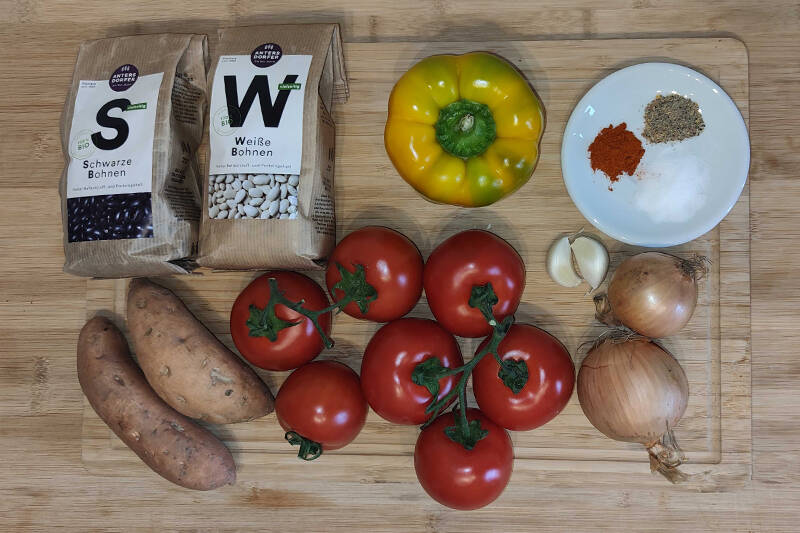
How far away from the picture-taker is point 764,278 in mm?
1273

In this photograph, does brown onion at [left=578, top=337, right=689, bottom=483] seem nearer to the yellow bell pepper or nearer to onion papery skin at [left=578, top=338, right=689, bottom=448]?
onion papery skin at [left=578, top=338, right=689, bottom=448]

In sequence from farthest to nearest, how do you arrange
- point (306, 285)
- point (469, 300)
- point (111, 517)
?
1. point (111, 517)
2. point (306, 285)
3. point (469, 300)

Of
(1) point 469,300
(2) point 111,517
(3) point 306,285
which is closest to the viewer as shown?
(1) point 469,300

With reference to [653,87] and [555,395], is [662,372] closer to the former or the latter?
[555,395]

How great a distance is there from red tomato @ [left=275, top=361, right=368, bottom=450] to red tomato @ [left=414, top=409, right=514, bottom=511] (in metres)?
0.14

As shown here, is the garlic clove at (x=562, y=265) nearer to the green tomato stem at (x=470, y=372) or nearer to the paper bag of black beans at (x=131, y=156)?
the green tomato stem at (x=470, y=372)

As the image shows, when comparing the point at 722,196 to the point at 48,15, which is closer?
the point at 722,196

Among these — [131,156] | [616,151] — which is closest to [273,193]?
[131,156]

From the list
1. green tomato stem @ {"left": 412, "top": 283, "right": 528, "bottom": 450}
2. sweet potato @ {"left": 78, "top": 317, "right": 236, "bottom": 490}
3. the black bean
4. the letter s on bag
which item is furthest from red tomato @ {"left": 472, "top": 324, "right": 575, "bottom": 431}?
the letter s on bag

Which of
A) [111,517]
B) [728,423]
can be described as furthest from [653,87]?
[111,517]

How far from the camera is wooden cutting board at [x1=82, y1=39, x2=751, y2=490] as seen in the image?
1.25 metres

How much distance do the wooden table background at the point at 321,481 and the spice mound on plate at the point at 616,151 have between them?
0.22 m

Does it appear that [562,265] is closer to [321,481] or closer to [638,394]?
[638,394]

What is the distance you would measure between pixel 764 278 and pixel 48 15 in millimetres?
1589
